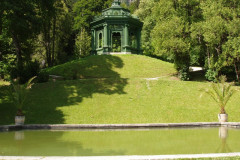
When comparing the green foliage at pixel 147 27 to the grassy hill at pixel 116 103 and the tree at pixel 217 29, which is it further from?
the grassy hill at pixel 116 103

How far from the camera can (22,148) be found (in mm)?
9086

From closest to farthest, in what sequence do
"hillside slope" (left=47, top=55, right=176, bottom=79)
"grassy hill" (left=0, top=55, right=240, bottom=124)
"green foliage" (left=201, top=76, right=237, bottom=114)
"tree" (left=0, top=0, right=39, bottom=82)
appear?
"green foliage" (left=201, top=76, right=237, bottom=114) < "grassy hill" (left=0, top=55, right=240, bottom=124) < "tree" (left=0, top=0, right=39, bottom=82) < "hillside slope" (left=47, top=55, right=176, bottom=79)

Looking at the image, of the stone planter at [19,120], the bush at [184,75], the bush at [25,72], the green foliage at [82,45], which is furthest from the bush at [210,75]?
the green foliage at [82,45]

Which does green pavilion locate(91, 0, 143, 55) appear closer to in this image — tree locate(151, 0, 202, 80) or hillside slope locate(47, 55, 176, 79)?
hillside slope locate(47, 55, 176, 79)

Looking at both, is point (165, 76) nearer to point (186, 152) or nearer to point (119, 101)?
point (119, 101)

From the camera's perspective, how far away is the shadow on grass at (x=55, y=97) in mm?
17172

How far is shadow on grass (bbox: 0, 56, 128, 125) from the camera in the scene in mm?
17172

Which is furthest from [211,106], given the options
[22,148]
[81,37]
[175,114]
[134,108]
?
[81,37]

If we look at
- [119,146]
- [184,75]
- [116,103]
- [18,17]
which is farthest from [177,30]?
[119,146]

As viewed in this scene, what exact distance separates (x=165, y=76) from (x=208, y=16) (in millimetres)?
8682

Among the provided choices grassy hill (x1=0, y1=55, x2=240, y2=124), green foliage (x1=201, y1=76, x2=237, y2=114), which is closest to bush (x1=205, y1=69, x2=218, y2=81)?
grassy hill (x1=0, y1=55, x2=240, y2=124)

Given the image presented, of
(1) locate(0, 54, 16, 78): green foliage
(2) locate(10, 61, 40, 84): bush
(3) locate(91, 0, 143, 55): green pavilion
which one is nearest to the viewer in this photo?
(1) locate(0, 54, 16, 78): green foliage

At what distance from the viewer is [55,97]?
21141 mm

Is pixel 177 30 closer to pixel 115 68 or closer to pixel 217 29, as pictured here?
pixel 217 29
